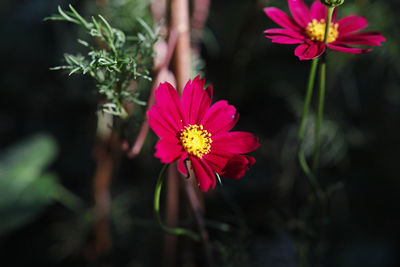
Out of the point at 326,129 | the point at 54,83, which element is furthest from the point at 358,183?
the point at 54,83

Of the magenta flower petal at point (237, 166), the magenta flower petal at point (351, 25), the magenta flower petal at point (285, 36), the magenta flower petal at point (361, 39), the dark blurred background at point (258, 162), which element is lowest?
the dark blurred background at point (258, 162)

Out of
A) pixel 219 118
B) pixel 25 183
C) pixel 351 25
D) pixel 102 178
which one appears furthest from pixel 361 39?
pixel 25 183

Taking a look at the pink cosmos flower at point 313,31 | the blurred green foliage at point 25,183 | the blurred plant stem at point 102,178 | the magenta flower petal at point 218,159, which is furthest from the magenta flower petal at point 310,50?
the blurred green foliage at point 25,183

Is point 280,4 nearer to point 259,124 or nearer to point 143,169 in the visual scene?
point 259,124

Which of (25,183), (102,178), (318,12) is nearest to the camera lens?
(318,12)

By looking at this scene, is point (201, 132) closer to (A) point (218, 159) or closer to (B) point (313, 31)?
(A) point (218, 159)

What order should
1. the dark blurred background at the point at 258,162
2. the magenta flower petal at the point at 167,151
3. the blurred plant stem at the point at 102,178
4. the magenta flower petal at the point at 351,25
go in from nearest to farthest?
the magenta flower petal at the point at 167,151, the magenta flower petal at the point at 351,25, the blurred plant stem at the point at 102,178, the dark blurred background at the point at 258,162

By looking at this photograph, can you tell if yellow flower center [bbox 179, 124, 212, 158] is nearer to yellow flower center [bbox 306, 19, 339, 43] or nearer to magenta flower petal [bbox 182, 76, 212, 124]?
magenta flower petal [bbox 182, 76, 212, 124]

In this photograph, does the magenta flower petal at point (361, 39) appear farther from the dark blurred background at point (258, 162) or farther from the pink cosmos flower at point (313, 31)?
the dark blurred background at point (258, 162)

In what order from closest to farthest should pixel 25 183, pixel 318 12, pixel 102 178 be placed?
pixel 318 12 → pixel 102 178 → pixel 25 183
